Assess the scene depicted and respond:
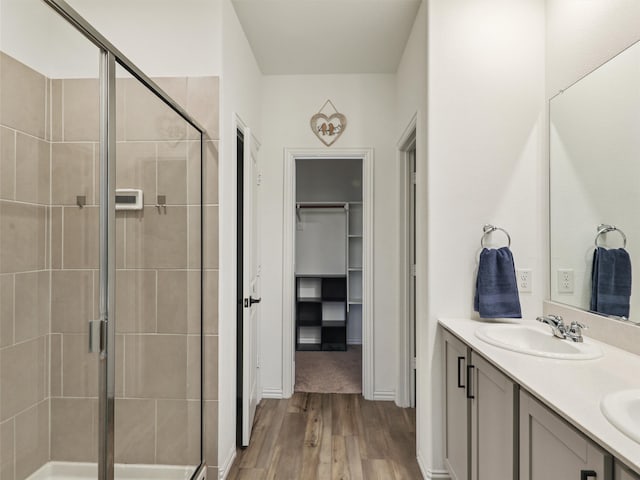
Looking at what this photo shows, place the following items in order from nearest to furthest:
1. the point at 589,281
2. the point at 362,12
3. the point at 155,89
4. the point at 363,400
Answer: the point at 155,89 → the point at 589,281 → the point at 362,12 → the point at 363,400

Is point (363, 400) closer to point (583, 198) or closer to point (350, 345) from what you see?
point (350, 345)

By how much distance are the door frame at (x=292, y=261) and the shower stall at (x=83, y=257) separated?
4.60 ft

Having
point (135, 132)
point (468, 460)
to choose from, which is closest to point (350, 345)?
point (468, 460)

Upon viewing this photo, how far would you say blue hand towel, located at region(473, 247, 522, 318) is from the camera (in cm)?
196

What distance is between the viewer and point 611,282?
62.7 inches

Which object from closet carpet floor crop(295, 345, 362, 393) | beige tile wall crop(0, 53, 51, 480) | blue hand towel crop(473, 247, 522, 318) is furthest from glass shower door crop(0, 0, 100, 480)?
closet carpet floor crop(295, 345, 362, 393)

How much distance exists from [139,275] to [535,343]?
180 cm

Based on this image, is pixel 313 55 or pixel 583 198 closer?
pixel 583 198

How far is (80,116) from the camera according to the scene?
1186 millimetres

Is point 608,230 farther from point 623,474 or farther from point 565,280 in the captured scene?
point 623,474

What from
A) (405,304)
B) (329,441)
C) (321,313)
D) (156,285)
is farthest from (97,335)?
(321,313)

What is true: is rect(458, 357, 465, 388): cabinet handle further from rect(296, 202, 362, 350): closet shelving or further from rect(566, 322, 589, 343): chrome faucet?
rect(296, 202, 362, 350): closet shelving

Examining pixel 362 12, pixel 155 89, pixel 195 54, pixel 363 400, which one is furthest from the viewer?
pixel 363 400

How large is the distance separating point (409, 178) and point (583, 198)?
142cm
